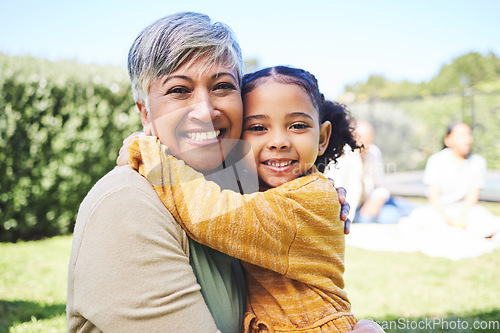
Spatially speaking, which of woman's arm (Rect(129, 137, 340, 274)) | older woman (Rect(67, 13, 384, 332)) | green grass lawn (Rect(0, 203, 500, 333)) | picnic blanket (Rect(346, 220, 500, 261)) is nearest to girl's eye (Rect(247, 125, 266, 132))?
older woman (Rect(67, 13, 384, 332))

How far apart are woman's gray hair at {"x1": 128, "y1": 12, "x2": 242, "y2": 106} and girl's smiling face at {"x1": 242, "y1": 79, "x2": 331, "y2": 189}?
0.33 m

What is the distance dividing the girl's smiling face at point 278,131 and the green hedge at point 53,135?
5.74 metres

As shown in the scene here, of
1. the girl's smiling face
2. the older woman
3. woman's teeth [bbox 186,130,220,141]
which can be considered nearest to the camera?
the older woman

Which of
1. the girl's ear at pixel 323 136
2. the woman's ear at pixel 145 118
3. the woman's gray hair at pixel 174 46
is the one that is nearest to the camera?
the woman's gray hair at pixel 174 46

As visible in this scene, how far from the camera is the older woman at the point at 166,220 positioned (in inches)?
52.6

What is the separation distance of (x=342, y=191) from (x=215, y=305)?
3.69 ft

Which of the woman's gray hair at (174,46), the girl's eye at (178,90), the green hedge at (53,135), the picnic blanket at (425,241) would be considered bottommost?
the picnic blanket at (425,241)

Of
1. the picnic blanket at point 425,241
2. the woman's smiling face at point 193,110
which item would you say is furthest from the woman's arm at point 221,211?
the picnic blanket at point 425,241

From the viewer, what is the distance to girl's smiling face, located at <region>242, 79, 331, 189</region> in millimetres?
2102

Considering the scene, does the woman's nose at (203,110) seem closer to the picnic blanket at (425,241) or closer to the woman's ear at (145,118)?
the woman's ear at (145,118)

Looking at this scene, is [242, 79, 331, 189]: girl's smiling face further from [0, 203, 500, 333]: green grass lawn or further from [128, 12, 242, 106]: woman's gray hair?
[0, 203, 500, 333]: green grass lawn

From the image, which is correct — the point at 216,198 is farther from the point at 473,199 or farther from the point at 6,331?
the point at 473,199

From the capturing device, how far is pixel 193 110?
1.82 meters

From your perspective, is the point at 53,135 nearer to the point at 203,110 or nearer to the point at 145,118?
the point at 145,118
